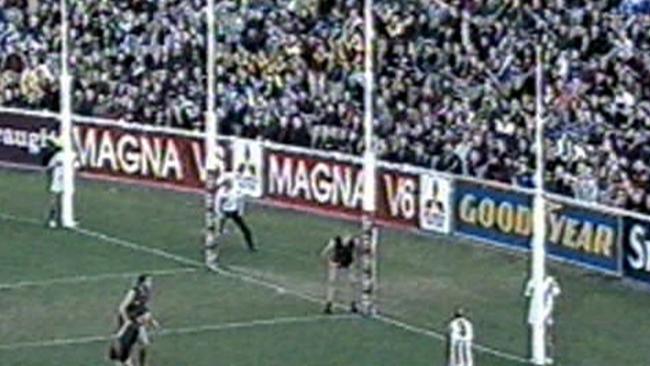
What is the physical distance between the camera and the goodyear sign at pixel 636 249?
154 ft

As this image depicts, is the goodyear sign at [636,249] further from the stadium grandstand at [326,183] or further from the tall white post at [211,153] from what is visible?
the tall white post at [211,153]

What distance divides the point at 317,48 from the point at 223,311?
621 inches

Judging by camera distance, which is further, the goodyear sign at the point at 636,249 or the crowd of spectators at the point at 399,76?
the crowd of spectators at the point at 399,76

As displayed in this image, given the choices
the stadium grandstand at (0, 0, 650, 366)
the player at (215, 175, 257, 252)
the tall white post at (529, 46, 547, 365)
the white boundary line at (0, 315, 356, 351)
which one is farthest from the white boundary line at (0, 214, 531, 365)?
the player at (215, 175, 257, 252)

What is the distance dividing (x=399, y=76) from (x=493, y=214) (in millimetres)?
7104

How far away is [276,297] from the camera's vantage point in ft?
155

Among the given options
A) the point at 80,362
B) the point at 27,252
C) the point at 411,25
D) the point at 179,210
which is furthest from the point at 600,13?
the point at 80,362

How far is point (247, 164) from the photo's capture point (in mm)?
57719

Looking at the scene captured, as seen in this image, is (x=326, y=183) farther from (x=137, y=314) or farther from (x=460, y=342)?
(x=460, y=342)

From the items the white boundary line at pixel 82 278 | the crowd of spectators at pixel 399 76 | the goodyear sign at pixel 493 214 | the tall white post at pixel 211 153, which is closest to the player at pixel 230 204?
the tall white post at pixel 211 153

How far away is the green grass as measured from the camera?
1676 inches

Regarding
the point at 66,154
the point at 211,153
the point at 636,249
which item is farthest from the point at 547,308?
the point at 66,154

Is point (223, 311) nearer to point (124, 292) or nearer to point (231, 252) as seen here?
point (124, 292)

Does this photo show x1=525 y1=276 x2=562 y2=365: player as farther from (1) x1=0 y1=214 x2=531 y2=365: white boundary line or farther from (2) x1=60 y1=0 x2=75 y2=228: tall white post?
(2) x1=60 y1=0 x2=75 y2=228: tall white post
